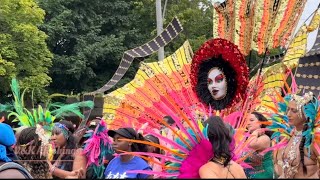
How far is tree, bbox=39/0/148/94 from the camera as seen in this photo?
2898 centimetres

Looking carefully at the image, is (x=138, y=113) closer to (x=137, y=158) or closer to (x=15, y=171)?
(x=137, y=158)

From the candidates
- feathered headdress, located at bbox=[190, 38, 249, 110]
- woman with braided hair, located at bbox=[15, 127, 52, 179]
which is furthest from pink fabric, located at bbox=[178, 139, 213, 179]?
feathered headdress, located at bbox=[190, 38, 249, 110]

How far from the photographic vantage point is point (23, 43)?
24.8 m

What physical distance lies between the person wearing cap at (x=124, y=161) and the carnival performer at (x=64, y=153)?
46 centimetres

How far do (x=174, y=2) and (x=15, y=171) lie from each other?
90.1ft

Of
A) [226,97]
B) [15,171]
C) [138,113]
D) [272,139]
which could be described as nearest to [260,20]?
[226,97]

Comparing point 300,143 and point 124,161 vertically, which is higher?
point 300,143

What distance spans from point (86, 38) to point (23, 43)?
5.58 metres

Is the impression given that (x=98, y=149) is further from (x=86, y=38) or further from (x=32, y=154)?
(x=86, y=38)

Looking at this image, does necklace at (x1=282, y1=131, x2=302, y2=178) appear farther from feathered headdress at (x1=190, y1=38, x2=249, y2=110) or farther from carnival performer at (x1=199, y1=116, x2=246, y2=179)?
feathered headdress at (x1=190, y1=38, x2=249, y2=110)

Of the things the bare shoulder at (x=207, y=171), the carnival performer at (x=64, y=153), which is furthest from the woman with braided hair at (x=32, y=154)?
the bare shoulder at (x=207, y=171)

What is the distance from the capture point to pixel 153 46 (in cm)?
1111

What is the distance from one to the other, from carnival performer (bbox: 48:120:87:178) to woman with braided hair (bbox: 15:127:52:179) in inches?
13.3

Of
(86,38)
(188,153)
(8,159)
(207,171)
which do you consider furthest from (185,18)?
(207,171)
